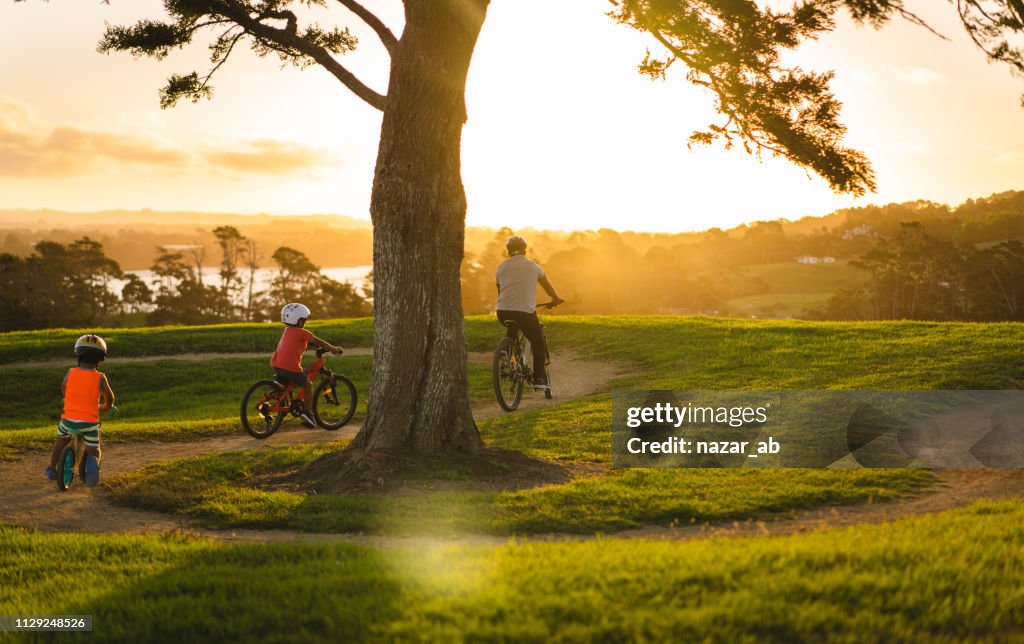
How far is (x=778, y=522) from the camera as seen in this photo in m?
6.98

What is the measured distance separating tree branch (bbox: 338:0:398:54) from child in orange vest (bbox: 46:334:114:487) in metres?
4.73

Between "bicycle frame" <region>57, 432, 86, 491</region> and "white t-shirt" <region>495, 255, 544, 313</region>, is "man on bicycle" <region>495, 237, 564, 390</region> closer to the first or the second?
"white t-shirt" <region>495, 255, 544, 313</region>

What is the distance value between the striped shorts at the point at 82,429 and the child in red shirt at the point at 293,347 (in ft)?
9.42

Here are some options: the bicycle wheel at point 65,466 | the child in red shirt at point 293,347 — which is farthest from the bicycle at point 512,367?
the bicycle wheel at point 65,466

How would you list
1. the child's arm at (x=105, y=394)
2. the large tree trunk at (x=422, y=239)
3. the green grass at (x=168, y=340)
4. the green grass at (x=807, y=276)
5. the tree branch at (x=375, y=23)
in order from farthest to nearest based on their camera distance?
the green grass at (x=807, y=276)
the green grass at (x=168, y=340)
the tree branch at (x=375, y=23)
the large tree trunk at (x=422, y=239)
the child's arm at (x=105, y=394)

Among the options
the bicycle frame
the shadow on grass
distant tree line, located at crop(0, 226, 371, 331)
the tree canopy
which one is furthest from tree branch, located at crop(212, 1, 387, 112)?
distant tree line, located at crop(0, 226, 371, 331)

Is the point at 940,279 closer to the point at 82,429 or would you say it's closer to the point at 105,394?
the point at 105,394

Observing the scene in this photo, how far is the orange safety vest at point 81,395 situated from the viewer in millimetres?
8430

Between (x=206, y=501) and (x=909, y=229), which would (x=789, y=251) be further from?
(x=206, y=501)

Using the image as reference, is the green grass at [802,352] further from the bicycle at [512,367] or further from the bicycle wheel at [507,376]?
the bicycle wheel at [507,376]

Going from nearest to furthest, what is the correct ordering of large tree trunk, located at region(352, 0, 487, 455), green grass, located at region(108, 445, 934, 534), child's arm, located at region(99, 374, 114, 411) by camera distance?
green grass, located at region(108, 445, 934, 534) → child's arm, located at region(99, 374, 114, 411) → large tree trunk, located at region(352, 0, 487, 455)

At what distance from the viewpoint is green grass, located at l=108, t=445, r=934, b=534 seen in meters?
7.03

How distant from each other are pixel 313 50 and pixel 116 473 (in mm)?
5725

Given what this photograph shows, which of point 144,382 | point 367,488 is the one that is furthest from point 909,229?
point 367,488
